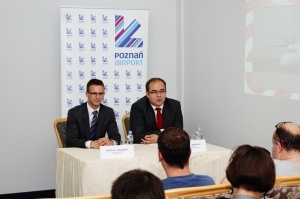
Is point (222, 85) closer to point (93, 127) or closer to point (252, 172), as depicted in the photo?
point (93, 127)

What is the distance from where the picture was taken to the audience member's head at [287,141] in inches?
126

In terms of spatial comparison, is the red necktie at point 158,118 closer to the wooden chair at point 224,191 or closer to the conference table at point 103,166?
the conference table at point 103,166

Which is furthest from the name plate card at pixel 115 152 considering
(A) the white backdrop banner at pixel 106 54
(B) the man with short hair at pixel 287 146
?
(A) the white backdrop banner at pixel 106 54

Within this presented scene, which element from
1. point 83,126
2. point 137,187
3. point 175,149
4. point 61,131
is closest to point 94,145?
point 83,126

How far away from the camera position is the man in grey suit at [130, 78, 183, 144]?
5246 mm

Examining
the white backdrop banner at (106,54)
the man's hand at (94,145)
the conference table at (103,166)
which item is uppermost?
the white backdrop banner at (106,54)

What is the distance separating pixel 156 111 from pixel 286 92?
140 cm

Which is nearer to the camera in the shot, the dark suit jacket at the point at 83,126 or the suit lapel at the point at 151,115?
the dark suit jacket at the point at 83,126

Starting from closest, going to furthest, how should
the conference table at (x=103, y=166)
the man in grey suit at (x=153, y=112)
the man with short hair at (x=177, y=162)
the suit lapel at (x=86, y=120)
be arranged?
the man with short hair at (x=177, y=162) → the conference table at (x=103, y=166) → the suit lapel at (x=86, y=120) → the man in grey suit at (x=153, y=112)

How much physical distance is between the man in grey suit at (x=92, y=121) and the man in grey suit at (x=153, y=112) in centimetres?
25

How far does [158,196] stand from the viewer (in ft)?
5.42

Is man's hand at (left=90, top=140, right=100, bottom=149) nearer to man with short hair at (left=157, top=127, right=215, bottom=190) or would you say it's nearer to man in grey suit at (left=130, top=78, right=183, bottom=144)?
man in grey suit at (left=130, top=78, right=183, bottom=144)

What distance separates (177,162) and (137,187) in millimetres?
1375

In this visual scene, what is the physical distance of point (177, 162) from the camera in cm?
302
